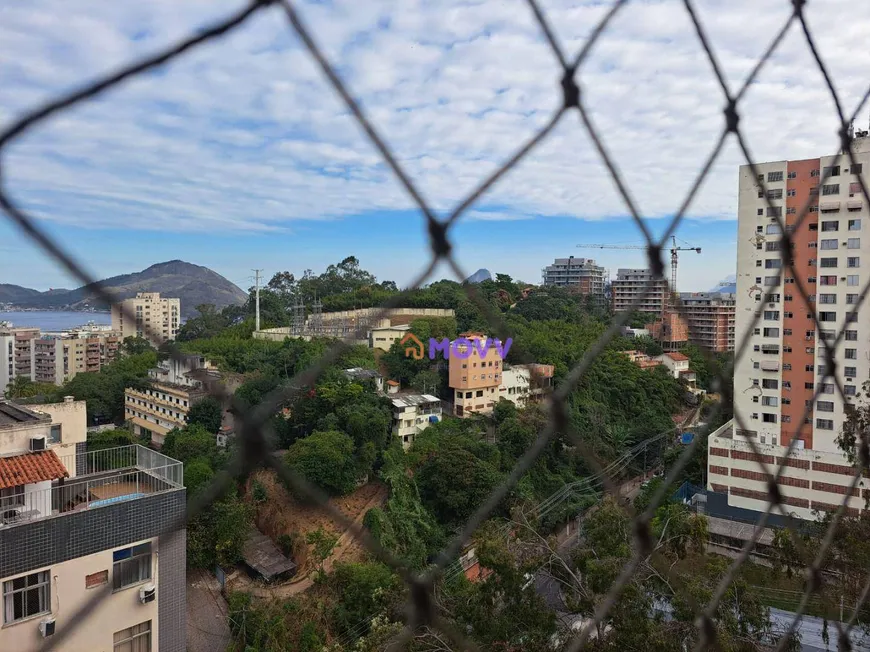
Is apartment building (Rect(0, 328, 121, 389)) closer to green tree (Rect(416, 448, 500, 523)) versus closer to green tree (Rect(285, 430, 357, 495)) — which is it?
green tree (Rect(285, 430, 357, 495))

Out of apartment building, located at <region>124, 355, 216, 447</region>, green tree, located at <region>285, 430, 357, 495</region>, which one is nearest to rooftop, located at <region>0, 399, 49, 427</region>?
green tree, located at <region>285, 430, 357, 495</region>

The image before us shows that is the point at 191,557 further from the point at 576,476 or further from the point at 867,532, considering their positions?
the point at 867,532

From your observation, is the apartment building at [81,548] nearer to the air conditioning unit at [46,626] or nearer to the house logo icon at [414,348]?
the air conditioning unit at [46,626]

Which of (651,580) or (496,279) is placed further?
(496,279)

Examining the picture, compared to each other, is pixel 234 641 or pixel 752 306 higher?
pixel 752 306

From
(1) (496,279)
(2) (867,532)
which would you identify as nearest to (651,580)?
(2) (867,532)

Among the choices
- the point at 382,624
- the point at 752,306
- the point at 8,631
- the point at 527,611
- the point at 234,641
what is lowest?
the point at 234,641

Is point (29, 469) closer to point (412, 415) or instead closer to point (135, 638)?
point (135, 638)

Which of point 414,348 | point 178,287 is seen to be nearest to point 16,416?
point 178,287
